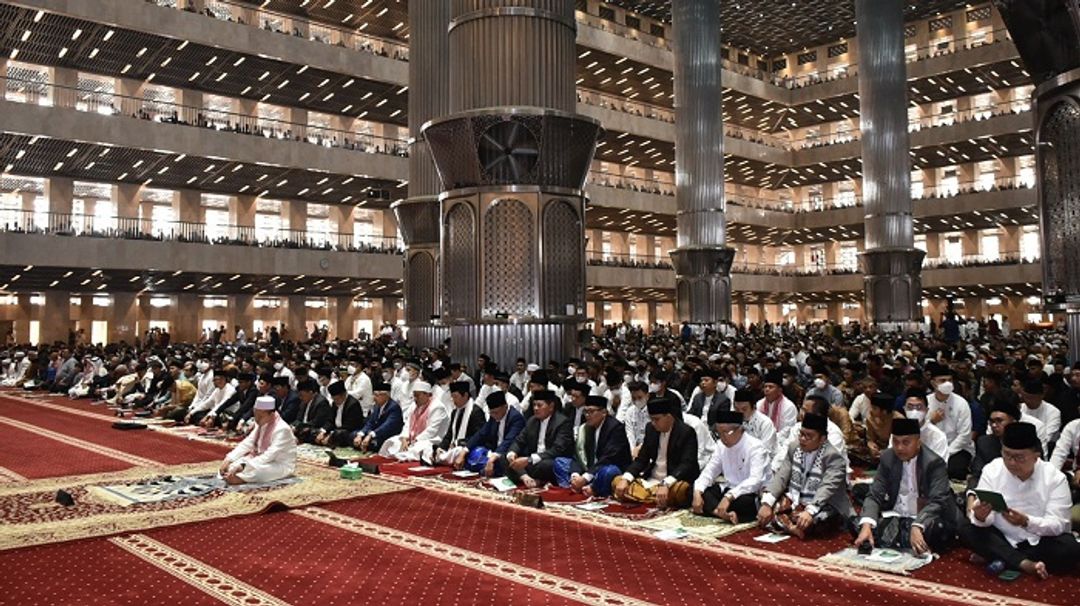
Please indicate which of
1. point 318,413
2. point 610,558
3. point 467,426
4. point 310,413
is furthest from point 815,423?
point 310,413

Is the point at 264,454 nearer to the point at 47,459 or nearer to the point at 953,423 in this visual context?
the point at 47,459

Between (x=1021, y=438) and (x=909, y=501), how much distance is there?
655 millimetres

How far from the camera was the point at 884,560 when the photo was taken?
3.71 m

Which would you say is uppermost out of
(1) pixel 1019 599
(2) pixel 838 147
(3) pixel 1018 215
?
(2) pixel 838 147

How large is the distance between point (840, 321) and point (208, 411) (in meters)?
29.2

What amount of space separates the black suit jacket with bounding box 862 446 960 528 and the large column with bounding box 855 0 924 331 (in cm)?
1893

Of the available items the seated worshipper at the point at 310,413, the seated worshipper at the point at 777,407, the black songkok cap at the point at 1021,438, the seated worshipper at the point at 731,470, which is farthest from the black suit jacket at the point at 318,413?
the black songkok cap at the point at 1021,438

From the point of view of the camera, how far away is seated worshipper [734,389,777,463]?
5266mm

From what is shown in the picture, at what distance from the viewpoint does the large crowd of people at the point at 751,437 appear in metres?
3.76

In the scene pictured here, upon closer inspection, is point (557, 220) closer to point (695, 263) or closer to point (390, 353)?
point (390, 353)

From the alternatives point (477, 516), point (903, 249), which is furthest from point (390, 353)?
point (903, 249)

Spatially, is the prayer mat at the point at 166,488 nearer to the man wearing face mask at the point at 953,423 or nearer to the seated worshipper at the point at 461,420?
the seated worshipper at the point at 461,420

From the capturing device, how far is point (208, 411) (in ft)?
31.3

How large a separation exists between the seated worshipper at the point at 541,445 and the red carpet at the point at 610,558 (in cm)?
69
